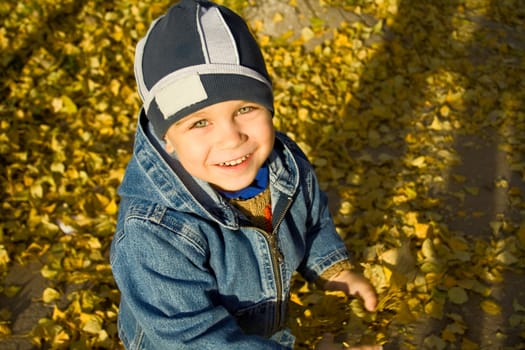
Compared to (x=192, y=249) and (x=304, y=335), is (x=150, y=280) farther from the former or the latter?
(x=304, y=335)

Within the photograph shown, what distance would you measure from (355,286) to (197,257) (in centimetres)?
74

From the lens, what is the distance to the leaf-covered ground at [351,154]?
2609 mm

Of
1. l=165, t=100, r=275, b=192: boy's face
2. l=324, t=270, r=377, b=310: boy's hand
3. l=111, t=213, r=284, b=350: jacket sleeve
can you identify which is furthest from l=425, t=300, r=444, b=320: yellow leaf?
l=165, t=100, r=275, b=192: boy's face

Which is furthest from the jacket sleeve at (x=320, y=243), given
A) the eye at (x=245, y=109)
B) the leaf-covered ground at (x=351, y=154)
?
the eye at (x=245, y=109)

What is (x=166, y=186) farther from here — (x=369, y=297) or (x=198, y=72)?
(x=369, y=297)

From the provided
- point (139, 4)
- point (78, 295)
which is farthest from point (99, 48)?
point (78, 295)

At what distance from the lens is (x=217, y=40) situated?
152 centimetres

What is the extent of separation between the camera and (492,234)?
10.0 feet

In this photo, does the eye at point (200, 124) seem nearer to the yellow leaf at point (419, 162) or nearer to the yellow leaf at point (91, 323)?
the yellow leaf at point (91, 323)

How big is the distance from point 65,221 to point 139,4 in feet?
8.32

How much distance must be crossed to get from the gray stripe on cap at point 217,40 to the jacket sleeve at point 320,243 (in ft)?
2.37

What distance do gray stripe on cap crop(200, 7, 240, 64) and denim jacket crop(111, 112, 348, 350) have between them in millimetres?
393

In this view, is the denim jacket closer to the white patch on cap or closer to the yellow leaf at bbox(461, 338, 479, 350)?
the white patch on cap

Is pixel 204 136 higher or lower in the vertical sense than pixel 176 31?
lower
